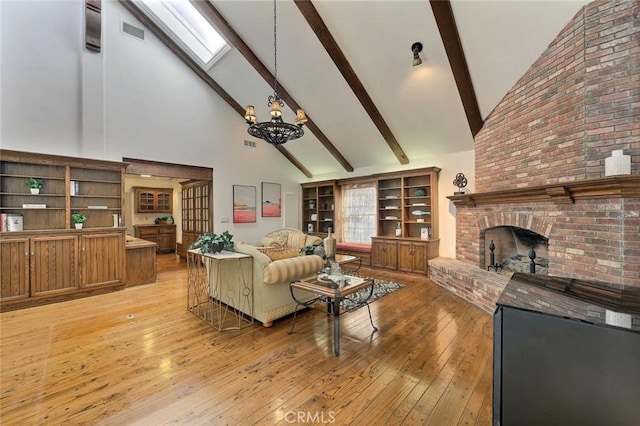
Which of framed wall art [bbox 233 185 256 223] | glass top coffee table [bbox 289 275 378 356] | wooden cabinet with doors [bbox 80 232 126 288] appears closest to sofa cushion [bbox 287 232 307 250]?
framed wall art [bbox 233 185 256 223]

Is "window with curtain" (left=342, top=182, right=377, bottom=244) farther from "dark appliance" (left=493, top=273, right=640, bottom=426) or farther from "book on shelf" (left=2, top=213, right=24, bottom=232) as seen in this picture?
"book on shelf" (left=2, top=213, right=24, bottom=232)

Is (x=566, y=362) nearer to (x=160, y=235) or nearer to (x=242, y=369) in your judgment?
(x=242, y=369)

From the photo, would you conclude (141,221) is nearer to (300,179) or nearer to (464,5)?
(300,179)

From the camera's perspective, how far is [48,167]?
433cm

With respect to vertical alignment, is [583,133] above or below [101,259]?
above

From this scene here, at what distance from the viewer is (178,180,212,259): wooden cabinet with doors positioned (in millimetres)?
6824

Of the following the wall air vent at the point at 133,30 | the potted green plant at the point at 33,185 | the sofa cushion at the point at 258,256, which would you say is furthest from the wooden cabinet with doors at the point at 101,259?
the wall air vent at the point at 133,30

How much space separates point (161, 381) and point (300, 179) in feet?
22.8

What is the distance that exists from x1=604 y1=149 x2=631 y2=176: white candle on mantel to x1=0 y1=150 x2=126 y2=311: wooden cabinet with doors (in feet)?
22.2

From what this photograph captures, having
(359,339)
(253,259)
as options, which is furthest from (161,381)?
(359,339)

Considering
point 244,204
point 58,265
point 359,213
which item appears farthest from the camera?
point 359,213

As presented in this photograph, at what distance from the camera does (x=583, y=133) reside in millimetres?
2951

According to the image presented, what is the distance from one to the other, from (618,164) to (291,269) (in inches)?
140

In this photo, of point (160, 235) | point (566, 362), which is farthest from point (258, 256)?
point (160, 235)
